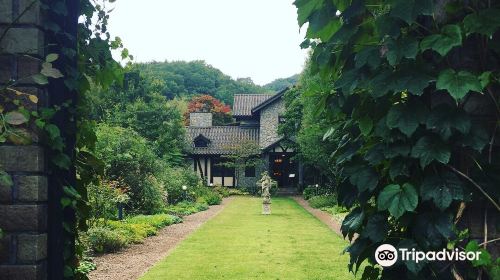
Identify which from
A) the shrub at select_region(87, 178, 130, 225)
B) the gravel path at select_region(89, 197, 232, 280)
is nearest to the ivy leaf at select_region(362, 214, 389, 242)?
the gravel path at select_region(89, 197, 232, 280)

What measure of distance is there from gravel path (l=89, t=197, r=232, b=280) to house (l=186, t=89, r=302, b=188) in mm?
21234

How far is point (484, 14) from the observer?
193 cm

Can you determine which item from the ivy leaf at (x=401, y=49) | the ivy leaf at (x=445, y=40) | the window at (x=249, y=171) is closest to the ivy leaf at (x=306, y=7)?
the ivy leaf at (x=401, y=49)

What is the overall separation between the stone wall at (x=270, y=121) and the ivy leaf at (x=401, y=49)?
34.6 m

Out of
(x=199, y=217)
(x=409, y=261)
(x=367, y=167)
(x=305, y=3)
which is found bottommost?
(x=199, y=217)

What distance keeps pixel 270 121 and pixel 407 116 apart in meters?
35.0

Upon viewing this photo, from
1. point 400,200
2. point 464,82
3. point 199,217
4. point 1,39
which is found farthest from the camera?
point 199,217

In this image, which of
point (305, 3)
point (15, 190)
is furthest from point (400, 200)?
point (15, 190)

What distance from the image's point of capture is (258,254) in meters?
10.1

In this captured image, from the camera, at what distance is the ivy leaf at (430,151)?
77.0 inches

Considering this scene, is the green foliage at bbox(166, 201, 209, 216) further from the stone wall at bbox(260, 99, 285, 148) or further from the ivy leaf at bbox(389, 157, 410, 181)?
the ivy leaf at bbox(389, 157, 410, 181)

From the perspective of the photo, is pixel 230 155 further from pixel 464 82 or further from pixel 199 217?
pixel 464 82

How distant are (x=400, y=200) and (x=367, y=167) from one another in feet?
0.97

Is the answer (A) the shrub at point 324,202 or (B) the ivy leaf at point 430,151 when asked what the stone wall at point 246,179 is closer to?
(A) the shrub at point 324,202
